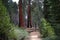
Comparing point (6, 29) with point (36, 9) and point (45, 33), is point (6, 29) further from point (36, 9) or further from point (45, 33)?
point (36, 9)

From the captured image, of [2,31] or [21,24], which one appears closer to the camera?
[2,31]

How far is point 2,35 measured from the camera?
34.3 ft

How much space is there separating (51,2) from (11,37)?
4.37 metres

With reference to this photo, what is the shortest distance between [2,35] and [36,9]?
32237mm

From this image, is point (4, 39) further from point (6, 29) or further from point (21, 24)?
point (21, 24)

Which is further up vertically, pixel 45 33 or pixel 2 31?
pixel 2 31

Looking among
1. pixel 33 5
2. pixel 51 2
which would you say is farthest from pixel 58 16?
pixel 33 5

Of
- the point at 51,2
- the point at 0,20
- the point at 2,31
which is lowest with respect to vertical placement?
the point at 2,31

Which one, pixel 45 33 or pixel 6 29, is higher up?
pixel 6 29

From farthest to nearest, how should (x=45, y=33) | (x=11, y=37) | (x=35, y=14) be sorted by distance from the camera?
1. (x=35, y=14)
2. (x=45, y=33)
3. (x=11, y=37)

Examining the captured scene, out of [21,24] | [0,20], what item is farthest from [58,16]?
[21,24]

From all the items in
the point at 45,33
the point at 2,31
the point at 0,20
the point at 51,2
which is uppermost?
the point at 51,2

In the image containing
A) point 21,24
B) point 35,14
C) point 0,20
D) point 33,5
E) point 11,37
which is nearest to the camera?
point 0,20

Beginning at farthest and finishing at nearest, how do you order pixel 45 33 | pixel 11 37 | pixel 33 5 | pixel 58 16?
pixel 33 5 < pixel 45 33 < pixel 11 37 < pixel 58 16
